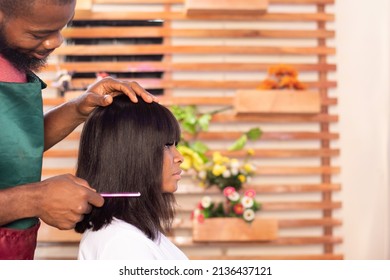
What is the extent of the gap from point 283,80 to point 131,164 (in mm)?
2059

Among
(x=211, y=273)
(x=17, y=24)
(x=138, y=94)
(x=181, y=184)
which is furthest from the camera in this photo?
(x=181, y=184)

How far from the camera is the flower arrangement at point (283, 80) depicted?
3024 mm

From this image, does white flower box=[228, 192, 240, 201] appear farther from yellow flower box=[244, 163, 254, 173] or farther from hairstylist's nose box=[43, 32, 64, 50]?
hairstylist's nose box=[43, 32, 64, 50]

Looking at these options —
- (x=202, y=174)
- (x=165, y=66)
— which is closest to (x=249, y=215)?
(x=202, y=174)

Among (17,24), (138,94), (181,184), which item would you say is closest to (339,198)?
(181,184)

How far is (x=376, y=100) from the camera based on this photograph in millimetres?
3250

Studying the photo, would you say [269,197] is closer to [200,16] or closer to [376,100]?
[376,100]

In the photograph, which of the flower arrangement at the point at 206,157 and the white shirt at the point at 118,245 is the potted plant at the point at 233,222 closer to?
the flower arrangement at the point at 206,157

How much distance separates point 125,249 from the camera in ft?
3.17

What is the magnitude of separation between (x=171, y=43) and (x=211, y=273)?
8.58ft

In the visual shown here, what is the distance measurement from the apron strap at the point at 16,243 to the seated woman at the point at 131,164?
10cm

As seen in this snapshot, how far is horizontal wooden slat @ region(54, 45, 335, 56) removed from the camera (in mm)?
3166

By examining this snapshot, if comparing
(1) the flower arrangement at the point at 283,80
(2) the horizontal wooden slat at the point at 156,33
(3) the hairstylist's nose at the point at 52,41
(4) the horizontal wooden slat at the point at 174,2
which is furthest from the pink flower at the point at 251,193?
(3) the hairstylist's nose at the point at 52,41

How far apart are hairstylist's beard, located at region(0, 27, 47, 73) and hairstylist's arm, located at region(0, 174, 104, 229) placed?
22 centimetres
